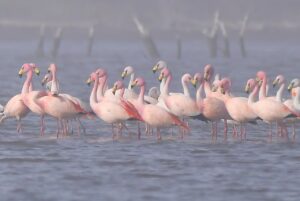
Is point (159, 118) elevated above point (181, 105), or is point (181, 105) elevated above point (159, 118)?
point (181, 105)

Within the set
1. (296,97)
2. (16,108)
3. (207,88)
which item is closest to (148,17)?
(207,88)

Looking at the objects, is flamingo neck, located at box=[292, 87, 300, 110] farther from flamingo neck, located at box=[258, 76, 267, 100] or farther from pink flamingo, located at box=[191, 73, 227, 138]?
pink flamingo, located at box=[191, 73, 227, 138]

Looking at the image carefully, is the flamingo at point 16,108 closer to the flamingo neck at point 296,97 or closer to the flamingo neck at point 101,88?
the flamingo neck at point 101,88

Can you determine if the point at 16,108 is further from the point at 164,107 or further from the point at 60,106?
the point at 164,107

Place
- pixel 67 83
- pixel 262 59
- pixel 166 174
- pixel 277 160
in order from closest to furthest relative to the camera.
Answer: pixel 166 174 < pixel 277 160 < pixel 67 83 < pixel 262 59

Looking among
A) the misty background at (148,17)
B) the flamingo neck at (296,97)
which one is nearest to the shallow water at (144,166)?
the flamingo neck at (296,97)

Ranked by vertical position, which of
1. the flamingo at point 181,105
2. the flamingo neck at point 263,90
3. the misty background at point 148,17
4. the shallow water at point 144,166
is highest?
the misty background at point 148,17

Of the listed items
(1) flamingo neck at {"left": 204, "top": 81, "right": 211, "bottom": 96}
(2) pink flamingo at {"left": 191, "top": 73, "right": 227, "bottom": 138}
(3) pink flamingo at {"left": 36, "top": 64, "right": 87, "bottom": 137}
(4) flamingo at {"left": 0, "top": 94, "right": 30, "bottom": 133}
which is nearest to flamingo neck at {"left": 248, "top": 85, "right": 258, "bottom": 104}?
(2) pink flamingo at {"left": 191, "top": 73, "right": 227, "bottom": 138}

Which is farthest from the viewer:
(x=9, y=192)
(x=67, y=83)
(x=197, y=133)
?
(x=67, y=83)

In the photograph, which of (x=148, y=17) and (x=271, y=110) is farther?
(x=148, y=17)

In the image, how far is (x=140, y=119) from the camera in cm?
2130

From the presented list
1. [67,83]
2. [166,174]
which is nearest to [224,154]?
[166,174]

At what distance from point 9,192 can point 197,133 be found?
7.57 meters

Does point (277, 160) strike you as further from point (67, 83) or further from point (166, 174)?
point (67, 83)
